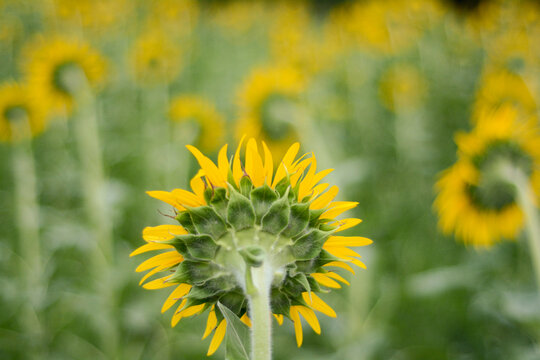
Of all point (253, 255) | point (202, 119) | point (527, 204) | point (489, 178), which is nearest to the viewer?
point (253, 255)

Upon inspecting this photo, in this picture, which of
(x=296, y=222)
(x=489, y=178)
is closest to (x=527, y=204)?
(x=489, y=178)

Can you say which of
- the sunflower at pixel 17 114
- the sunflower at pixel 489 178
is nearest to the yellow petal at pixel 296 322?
the sunflower at pixel 489 178

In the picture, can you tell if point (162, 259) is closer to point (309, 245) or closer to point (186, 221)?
point (186, 221)

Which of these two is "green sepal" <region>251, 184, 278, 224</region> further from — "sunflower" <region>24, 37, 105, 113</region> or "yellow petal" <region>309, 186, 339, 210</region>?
"sunflower" <region>24, 37, 105, 113</region>

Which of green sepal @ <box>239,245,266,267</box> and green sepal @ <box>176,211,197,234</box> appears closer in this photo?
green sepal @ <box>239,245,266,267</box>

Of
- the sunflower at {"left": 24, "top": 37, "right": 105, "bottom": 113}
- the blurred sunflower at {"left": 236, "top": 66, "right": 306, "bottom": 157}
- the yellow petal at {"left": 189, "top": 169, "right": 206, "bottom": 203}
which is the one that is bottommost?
the yellow petal at {"left": 189, "top": 169, "right": 206, "bottom": 203}

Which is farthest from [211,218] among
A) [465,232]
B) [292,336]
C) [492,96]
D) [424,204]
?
[424,204]

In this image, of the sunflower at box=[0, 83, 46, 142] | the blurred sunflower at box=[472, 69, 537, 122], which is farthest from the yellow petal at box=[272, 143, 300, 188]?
the sunflower at box=[0, 83, 46, 142]
